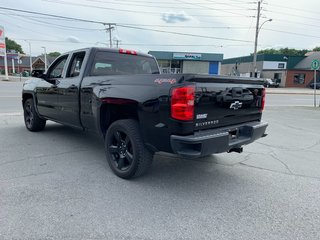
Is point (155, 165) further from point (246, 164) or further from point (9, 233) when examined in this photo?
point (9, 233)

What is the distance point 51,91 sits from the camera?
518cm

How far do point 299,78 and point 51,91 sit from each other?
54.6m

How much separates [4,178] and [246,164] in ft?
12.8

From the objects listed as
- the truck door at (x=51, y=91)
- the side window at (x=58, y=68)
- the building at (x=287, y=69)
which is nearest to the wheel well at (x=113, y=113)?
the truck door at (x=51, y=91)

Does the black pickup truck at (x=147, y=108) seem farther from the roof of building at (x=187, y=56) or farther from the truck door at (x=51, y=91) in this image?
the roof of building at (x=187, y=56)

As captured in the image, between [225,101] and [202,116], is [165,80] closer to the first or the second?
[202,116]

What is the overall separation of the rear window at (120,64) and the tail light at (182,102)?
2.08 m

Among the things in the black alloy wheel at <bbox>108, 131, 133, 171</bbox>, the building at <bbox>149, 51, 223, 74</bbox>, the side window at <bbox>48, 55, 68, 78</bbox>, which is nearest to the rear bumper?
the black alloy wheel at <bbox>108, 131, 133, 171</bbox>

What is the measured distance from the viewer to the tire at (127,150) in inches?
132

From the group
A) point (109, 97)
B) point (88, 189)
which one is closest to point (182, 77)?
point (109, 97)

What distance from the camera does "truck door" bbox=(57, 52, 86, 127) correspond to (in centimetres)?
443

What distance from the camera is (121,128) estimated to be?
3.54m

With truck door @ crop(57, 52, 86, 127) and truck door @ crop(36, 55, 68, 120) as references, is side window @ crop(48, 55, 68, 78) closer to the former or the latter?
truck door @ crop(36, 55, 68, 120)

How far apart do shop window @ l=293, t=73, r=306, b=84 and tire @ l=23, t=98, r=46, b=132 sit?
2110 inches
